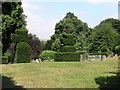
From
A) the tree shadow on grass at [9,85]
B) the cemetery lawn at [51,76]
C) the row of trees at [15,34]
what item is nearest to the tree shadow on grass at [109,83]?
the cemetery lawn at [51,76]

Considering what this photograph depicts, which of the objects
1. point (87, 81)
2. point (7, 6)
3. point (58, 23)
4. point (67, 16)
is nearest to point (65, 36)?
point (7, 6)

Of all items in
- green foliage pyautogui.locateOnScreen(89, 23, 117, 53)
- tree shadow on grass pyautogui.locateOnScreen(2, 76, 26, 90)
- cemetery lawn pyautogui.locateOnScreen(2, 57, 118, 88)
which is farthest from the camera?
green foliage pyautogui.locateOnScreen(89, 23, 117, 53)

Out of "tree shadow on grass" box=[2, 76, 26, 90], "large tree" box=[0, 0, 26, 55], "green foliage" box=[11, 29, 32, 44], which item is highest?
"large tree" box=[0, 0, 26, 55]

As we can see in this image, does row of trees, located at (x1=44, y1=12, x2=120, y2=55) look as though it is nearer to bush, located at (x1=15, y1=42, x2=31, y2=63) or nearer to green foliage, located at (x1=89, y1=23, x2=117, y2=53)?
green foliage, located at (x1=89, y1=23, x2=117, y2=53)

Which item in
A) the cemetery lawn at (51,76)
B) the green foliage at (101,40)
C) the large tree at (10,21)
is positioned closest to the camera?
the cemetery lawn at (51,76)

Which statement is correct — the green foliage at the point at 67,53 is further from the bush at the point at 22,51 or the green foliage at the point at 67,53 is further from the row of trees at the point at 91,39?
the row of trees at the point at 91,39

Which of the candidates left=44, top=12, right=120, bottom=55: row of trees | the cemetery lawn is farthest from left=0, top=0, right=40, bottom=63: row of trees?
left=44, top=12, right=120, bottom=55: row of trees

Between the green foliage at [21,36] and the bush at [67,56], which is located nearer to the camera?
the green foliage at [21,36]

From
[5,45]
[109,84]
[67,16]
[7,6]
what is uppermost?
[67,16]

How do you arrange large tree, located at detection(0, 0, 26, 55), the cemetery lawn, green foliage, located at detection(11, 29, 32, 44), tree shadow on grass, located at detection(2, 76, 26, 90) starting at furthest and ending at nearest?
large tree, located at detection(0, 0, 26, 55) < green foliage, located at detection(11, 29, 32, 44) < the cemetery lawn < tree shadow on grass, located at detection(2, 76, 26, 90)

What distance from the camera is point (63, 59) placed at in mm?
40781

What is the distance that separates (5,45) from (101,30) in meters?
50.9

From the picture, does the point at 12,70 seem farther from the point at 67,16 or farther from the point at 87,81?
the point at 67,16

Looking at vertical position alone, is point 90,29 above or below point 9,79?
above
